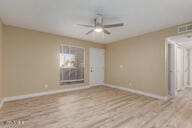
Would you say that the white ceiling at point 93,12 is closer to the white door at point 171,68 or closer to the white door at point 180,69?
the white door at point 171,68

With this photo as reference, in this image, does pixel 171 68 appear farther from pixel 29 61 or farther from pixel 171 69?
pixel 29 61

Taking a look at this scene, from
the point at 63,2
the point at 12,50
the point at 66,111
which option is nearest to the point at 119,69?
the point at 66,111

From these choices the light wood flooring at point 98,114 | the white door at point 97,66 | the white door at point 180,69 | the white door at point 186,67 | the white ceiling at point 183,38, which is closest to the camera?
the light wood flooring at point 98,114

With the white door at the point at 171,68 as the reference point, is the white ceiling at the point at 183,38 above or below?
above

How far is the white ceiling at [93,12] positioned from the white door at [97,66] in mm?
2622

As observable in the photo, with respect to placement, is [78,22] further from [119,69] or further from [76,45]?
[119,69]

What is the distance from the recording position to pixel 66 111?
286 centimetres

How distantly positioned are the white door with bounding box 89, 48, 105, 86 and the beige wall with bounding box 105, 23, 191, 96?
0.52m

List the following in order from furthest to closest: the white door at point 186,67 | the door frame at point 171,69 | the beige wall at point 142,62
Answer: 1. the white door at point 186,67
2. the door frame at point 171,69
3. the beige wall at point 142,62

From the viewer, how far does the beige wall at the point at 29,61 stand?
11.9ft

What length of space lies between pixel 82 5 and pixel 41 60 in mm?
2804

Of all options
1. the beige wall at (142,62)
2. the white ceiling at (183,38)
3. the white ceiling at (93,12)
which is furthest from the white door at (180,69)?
the white ceiling at (93,12)

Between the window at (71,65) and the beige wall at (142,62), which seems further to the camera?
the window at (71,65)

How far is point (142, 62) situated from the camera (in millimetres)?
4516
